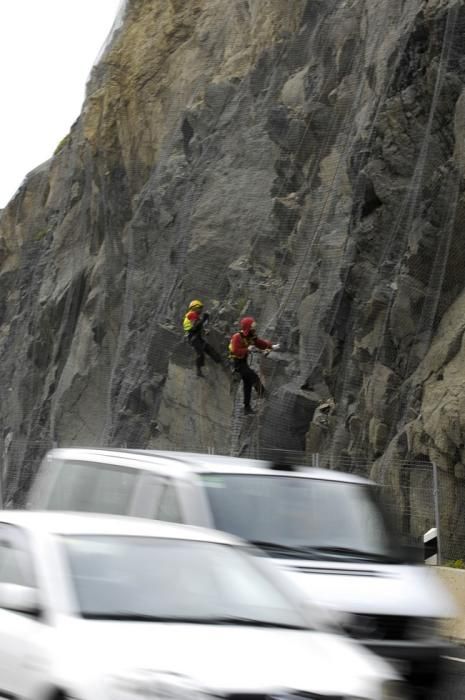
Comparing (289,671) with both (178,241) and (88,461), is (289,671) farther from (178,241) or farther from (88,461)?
(178,241)

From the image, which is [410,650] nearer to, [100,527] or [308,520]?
[308,520]

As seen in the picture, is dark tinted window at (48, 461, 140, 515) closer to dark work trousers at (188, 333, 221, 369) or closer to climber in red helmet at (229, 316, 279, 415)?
climber in red helmet at (229, 316, 279, 415)

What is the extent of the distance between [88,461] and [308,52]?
2087 cm

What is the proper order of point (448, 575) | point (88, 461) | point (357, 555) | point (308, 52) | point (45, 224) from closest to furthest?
point (357, 555) < point (88, 461) < point (448, 575) < point (308, 52) < point (45, 224)

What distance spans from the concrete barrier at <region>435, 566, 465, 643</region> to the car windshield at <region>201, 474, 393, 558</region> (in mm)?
5061

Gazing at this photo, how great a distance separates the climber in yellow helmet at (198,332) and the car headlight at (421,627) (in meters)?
17.3

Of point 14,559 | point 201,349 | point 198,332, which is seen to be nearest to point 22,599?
point 14,559

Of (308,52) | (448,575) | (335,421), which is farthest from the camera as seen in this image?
(308,52)

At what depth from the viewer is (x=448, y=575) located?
48.2ft

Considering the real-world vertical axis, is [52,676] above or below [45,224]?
below

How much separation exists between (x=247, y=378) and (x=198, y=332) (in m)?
2.50

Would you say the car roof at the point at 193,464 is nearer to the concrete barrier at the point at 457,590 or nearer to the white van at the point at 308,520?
the white van at the point at 308,520

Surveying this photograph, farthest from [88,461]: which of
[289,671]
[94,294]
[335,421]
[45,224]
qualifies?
[45,224]

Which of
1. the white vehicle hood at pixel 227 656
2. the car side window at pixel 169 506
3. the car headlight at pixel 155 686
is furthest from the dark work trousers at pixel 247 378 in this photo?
the car headlight at pixel 155 686
